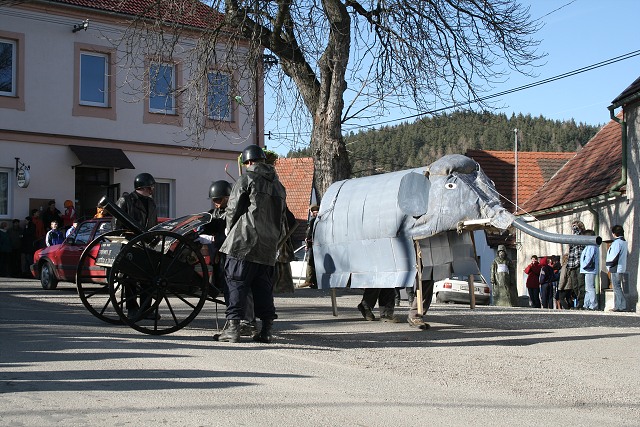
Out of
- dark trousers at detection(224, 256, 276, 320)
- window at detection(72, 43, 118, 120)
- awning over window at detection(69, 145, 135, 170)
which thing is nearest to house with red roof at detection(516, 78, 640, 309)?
dark trousers at detection(224, 256, 276, 320)

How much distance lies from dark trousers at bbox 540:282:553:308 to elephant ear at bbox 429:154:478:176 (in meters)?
14.6

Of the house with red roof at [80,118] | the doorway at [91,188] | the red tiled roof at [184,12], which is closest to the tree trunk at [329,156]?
the red tiled roof at [184,12]

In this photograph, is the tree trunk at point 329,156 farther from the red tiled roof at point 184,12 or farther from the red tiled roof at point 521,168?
the red tiled roof at point 521,168

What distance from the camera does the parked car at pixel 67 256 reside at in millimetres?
19062

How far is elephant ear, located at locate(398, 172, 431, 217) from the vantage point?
10.9 m

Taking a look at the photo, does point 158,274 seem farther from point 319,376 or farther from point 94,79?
point 94,79

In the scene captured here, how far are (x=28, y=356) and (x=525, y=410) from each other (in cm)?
407

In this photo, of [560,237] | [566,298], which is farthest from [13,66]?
[560,237]

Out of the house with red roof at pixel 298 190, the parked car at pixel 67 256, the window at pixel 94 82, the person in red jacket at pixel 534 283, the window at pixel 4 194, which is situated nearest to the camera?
the parked car at pixel 67 256

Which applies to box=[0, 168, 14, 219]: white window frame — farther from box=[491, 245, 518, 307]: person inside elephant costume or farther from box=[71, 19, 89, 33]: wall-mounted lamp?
box=[491, 245, 518, 307]: person inside elephant costume

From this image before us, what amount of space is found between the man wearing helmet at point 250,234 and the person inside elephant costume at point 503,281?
1500 cm

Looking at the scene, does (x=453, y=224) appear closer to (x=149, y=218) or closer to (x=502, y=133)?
(x=149, y=218)

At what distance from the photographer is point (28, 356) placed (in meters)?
A: 7.84

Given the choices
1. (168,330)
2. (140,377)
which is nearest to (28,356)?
(140,377)
